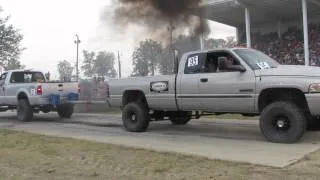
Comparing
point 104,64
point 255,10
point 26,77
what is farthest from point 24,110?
point 104,64

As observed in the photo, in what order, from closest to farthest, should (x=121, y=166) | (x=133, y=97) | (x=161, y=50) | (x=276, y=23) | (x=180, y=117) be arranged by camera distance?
(x=121, y=166) < (x=180, y=117) < (x=133, y=97) < (x=161, y=50) < (x=276, y=23)

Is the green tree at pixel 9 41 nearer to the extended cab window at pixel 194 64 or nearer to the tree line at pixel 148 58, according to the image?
the tree line at pixel 148 58

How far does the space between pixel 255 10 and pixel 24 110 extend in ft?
42.6

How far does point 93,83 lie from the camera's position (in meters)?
24.3

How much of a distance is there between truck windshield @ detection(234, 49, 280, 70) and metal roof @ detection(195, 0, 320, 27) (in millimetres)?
9820

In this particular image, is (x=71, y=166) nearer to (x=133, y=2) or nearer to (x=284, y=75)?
(x=284, y=75)

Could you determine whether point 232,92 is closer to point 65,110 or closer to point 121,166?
point 121,166

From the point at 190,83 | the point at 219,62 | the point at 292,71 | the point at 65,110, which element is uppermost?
the point at 219,62

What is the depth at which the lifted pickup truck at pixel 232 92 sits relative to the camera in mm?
10023

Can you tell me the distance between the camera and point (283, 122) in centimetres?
1022

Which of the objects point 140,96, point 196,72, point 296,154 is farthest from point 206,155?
point 140,96

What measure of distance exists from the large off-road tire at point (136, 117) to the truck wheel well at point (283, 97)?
346cm


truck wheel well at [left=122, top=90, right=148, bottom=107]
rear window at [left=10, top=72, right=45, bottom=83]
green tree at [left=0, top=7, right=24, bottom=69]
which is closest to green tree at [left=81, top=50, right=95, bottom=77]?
green tree at [left=0, top=7, right=24, bottom=69]

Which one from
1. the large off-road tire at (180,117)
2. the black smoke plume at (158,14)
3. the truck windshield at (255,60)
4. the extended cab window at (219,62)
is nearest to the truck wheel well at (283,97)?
the truck windshield at (255,60)
